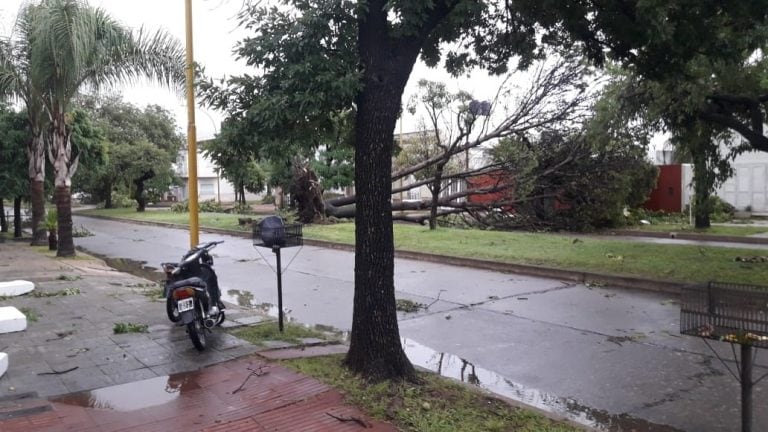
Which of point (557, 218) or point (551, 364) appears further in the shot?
point (557, 218)

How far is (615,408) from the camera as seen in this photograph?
5109mm

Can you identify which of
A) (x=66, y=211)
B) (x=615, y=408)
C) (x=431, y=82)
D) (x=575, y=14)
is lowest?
(x=615, y=408)

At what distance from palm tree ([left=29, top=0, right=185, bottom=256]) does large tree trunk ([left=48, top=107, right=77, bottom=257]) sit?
1.39ft

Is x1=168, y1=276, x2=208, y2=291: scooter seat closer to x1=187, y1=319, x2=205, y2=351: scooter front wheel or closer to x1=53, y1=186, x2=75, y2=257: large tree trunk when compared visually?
x1=187, y1=319, x2=205, y2=351: scooter front wheel

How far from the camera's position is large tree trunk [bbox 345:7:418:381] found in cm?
520

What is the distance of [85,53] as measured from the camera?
12.3 metres

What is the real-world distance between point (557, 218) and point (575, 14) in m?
16.1

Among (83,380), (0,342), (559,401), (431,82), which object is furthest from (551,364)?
(431,82)

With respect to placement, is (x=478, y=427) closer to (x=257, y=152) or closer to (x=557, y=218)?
(x=257, y=152)

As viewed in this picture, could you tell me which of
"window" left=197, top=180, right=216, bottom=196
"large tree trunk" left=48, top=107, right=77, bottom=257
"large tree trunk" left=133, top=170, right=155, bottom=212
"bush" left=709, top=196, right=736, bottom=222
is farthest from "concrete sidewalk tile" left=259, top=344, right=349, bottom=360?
"window" left=197, top=180, right=216, bottom=196

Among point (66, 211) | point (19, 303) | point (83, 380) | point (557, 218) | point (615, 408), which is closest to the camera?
point (615, 408)

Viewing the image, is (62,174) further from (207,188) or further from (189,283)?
(207,188)

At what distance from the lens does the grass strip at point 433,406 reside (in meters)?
4.35

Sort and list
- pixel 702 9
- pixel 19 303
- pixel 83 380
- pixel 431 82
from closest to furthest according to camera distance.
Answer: pixel 83 380, pixel 702 9, pixel 19 303, pixel 431 82
